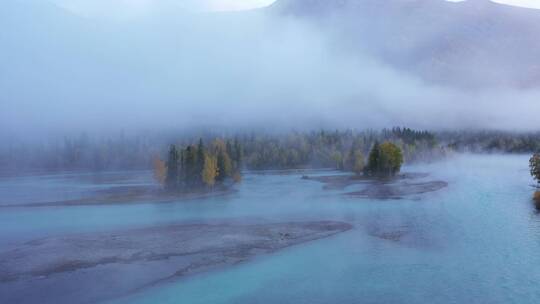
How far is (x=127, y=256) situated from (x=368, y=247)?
16.7 metres

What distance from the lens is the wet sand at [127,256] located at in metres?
25.6

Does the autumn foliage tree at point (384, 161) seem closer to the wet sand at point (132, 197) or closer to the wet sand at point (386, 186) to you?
the wet sand at point (386, 186)

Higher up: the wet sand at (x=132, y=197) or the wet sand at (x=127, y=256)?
the wet sand at (x=132, y=197)

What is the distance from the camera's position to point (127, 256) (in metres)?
31.8

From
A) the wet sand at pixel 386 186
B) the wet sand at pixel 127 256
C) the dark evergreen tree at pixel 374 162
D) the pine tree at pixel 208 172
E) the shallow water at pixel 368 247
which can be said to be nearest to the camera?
the shallow water at pixel 368 247

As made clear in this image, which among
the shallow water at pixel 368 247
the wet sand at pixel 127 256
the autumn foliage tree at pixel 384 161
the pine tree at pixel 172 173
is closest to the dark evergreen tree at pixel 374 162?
the autumn foliage tree at pixel 384 161

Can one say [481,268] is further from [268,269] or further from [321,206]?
[321,206]

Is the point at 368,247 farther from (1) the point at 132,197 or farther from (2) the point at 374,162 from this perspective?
(2) the point at 374,162

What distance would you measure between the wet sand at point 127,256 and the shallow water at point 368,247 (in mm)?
1685

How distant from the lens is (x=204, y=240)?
36406 mm

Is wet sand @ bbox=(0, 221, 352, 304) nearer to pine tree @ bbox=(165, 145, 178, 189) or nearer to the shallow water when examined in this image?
the shallow water

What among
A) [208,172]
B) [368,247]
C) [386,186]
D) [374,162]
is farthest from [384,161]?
[368,247]

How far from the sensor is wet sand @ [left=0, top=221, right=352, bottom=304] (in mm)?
25625

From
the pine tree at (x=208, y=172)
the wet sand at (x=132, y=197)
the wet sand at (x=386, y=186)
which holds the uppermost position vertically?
the pine tree at (x=208, y=172)
